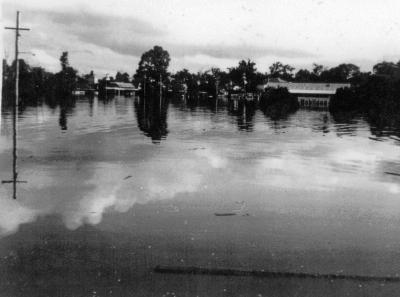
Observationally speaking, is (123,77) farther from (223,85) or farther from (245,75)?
(245,75)

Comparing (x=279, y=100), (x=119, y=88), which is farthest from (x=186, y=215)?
(x=119, y=88)

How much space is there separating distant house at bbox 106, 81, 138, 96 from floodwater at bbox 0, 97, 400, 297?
259ft

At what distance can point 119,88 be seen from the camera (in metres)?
97.8

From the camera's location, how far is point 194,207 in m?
9.39

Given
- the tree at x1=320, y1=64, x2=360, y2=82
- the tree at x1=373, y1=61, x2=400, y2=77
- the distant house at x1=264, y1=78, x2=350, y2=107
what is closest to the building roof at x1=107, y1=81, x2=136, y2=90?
the distant house at x1=264, y1=78, x2=350, y2=107

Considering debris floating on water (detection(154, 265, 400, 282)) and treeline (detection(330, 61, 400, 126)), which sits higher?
treeline (detection(330, 61, 400, 126))

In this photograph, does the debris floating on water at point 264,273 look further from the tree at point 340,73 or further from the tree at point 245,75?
the tree at point 340,73

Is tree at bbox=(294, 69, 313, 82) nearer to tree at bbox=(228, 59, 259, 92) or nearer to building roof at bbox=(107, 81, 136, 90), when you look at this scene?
tree at bbox=(228, 59, 259, 92)

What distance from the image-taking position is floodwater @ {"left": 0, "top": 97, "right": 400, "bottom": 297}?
6.11 metres

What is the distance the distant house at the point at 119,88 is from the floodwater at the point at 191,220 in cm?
7902

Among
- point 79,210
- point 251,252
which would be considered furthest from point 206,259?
point 79,210

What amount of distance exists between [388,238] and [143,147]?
11033mm

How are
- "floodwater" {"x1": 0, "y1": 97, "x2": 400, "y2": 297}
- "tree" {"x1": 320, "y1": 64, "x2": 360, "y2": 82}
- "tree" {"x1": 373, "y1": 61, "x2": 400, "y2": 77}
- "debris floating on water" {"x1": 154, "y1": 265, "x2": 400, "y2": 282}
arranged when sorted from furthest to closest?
"tree" {"x1": 320, "y1": 64, "x2": 360, "y2": 82} → "tree" {"x1": 373, "y1": 61, "x2": 400, "y2": 77} → "debris floating on water" {"x1": 154, "y1": 265, "x2": 400, "y2": 282} → "floodwater" {"x1": 0, "y1": 97, "x2": 400, "y2": 297}

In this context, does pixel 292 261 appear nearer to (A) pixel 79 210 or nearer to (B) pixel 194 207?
(B) pixel 194 207
